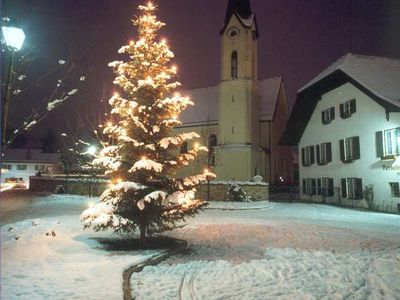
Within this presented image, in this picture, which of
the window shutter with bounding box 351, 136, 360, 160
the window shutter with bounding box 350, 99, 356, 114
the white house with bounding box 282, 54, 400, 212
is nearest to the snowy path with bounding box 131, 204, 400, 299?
the white house with bounding box 282, 54, 400, 212

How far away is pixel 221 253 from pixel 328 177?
2271 centimetres

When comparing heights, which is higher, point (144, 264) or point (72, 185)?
point (72, 185)

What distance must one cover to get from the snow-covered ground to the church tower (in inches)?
1056

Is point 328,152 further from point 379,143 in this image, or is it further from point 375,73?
point 375,73

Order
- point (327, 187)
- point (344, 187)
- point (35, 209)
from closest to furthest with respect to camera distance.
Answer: point (35, 209), point (344, 187), point (327, 187)

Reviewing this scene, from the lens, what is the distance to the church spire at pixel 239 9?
151 ft

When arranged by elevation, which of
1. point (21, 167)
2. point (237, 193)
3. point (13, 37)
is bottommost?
point (237, 193)

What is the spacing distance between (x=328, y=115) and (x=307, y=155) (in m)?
4.66

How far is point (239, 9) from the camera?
46.3 metres

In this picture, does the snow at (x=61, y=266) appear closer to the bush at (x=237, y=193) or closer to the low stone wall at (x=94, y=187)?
the low stone wall at (x=94, y=187)

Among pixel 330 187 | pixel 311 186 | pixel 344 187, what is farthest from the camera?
pixel 311 186

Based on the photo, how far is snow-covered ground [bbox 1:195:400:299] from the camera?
7750 millimetres

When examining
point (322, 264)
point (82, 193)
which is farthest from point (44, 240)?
point (82, 193)

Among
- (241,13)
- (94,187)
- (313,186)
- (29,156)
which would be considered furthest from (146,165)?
(29,156)
